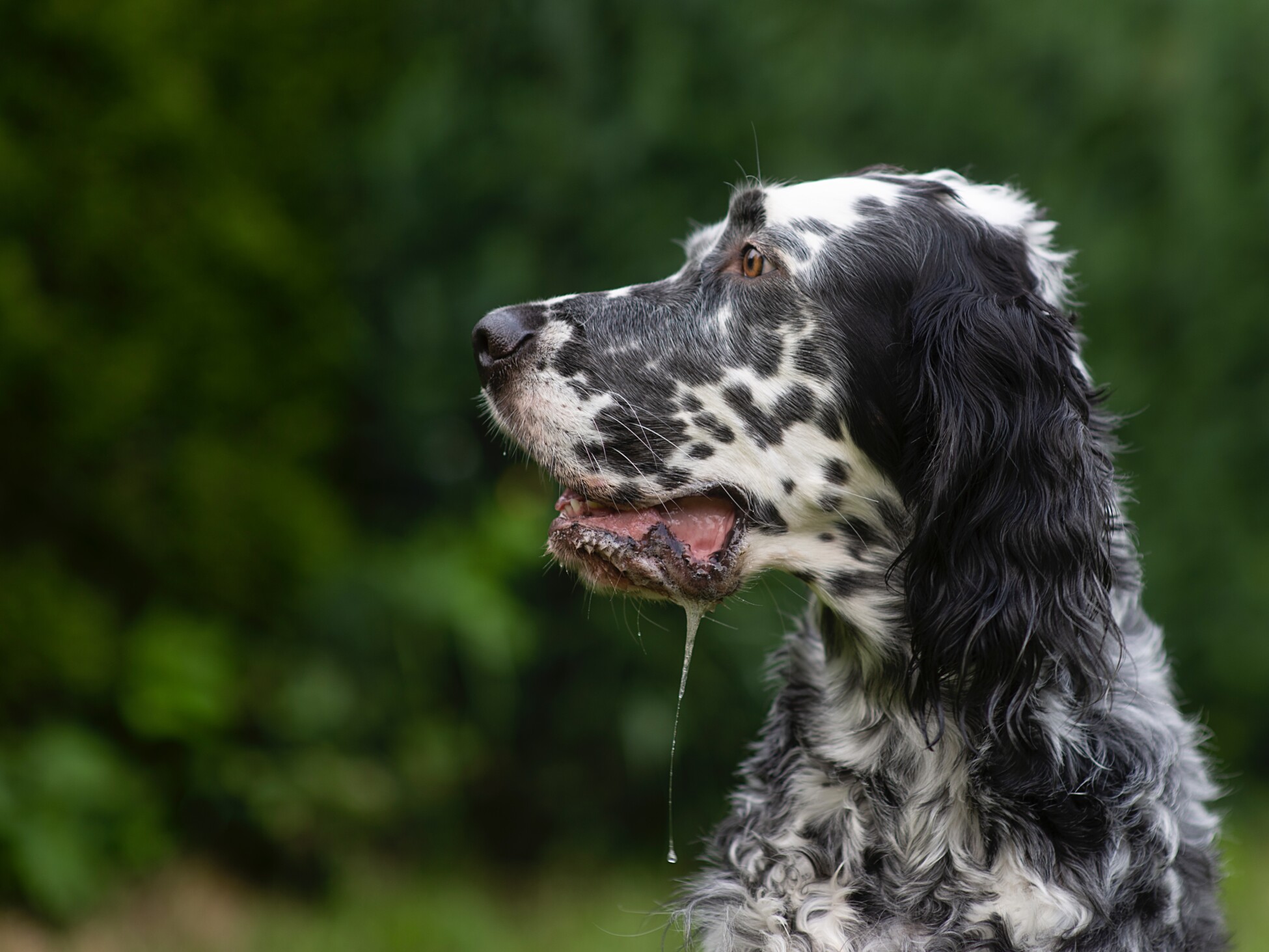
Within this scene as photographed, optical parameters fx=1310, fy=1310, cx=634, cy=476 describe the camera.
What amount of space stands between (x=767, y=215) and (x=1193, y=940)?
1.57 m

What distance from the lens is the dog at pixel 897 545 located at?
227cm

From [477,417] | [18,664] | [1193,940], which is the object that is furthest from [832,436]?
[18,664]

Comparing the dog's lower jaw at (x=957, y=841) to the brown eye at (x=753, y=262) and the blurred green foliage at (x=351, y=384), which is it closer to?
the brown eye at (x=753, y=262)

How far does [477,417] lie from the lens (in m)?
4.52

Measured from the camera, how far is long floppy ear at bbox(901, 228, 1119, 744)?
2254mm

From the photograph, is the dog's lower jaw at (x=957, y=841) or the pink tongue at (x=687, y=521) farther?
the pink tongue at (x=687, y=521)

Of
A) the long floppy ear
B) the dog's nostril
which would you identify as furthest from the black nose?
the long floppy ear

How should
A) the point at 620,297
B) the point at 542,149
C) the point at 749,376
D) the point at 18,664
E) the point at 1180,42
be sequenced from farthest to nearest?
the point at 1180,42, the point at 542,149, the point at 18,664, the point at 620,297, the point at 749,376

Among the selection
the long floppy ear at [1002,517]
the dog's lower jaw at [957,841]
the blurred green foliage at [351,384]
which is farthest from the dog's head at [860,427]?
the blurred green foliage at [351,384]

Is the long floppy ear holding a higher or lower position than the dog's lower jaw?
higher

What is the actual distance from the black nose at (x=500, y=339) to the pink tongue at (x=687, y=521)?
33 centimetres

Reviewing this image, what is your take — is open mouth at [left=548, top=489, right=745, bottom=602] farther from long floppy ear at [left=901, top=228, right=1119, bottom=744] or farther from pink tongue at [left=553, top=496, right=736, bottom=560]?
long floppy ear at [left=901, top=228, right=1119, bottom=744]

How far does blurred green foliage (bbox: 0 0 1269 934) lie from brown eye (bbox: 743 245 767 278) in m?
1.64

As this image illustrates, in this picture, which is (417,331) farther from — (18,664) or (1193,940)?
(1193,940)
